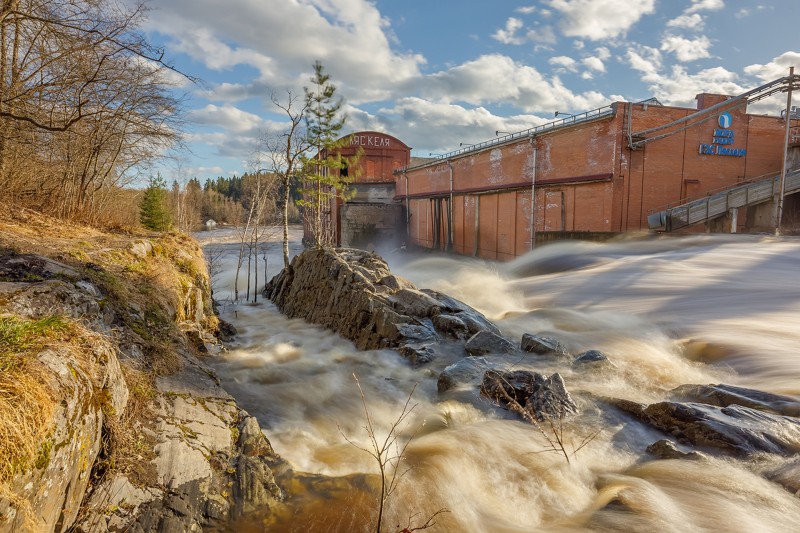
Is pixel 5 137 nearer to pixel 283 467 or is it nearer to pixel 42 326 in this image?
pixel 42 326

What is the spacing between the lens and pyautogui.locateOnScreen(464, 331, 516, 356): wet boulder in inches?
310

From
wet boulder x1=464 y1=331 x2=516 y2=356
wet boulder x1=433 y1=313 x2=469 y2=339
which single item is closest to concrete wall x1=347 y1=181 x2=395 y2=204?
wet boulder x1=433 y1=313 x2=469 y2=339

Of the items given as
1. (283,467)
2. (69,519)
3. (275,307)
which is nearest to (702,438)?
(283,467)

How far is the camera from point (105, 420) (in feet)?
9.93

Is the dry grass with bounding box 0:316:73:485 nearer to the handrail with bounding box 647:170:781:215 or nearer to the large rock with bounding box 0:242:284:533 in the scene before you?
the large rock with bounding box 0:242:284:533

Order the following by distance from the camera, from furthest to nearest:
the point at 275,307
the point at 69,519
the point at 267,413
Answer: the point at 275,307 < the point at 267,413 < the point at 69,519

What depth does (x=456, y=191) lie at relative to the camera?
3038cm

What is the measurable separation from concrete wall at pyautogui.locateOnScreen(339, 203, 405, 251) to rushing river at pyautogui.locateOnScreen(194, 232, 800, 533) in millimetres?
23143

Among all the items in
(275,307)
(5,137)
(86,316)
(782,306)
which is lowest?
(275,307)

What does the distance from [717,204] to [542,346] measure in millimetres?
16549

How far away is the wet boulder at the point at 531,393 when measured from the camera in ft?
17.6

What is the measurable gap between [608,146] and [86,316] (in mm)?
20065

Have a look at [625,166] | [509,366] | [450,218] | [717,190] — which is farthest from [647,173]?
[509,366]

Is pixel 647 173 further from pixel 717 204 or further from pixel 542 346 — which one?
pixel 542 346
